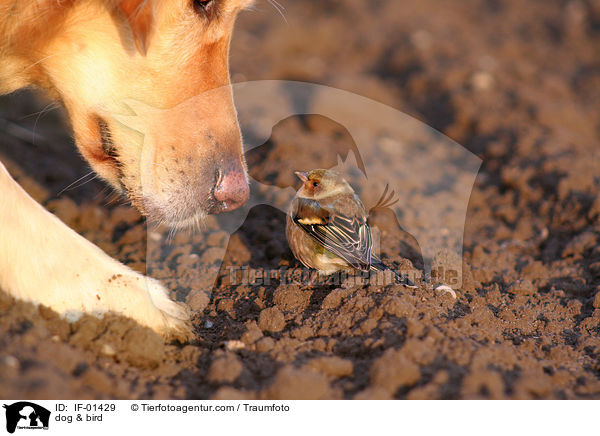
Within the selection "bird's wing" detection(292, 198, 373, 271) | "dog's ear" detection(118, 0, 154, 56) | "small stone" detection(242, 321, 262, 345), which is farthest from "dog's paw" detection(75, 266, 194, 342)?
"dog's ear" detection(118, 0, 154, 56)

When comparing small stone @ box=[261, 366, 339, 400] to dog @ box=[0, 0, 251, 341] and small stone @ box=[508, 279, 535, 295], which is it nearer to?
dog @ box=[0, 0, 251, 341]

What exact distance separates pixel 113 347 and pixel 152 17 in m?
1.67

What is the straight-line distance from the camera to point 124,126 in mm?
3266

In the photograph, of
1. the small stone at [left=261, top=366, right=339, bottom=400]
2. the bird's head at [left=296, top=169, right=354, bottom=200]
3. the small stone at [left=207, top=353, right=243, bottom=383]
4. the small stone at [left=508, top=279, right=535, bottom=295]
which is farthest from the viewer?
the small stone at [left=508, top=279, right=535, bottom=295]

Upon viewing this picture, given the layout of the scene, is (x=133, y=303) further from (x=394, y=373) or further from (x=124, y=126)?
(x=394, y=373)

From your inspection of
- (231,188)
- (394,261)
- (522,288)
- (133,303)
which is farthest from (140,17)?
(522,288)

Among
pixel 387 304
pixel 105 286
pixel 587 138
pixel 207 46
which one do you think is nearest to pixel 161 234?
pixel 105 286

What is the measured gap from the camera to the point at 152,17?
2.96m

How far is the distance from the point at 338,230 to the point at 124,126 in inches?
53.3

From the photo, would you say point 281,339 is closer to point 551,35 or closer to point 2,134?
point 2,134

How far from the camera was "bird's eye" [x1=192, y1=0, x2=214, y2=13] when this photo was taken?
3.22 meters

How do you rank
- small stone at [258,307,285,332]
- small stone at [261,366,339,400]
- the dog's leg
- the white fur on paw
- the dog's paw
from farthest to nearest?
1. the white fur on paw
2. small stone at [258,307,285,332]
3. the dog's paw
4. the dog's leg
5. small stone at [261,366,339,400]
